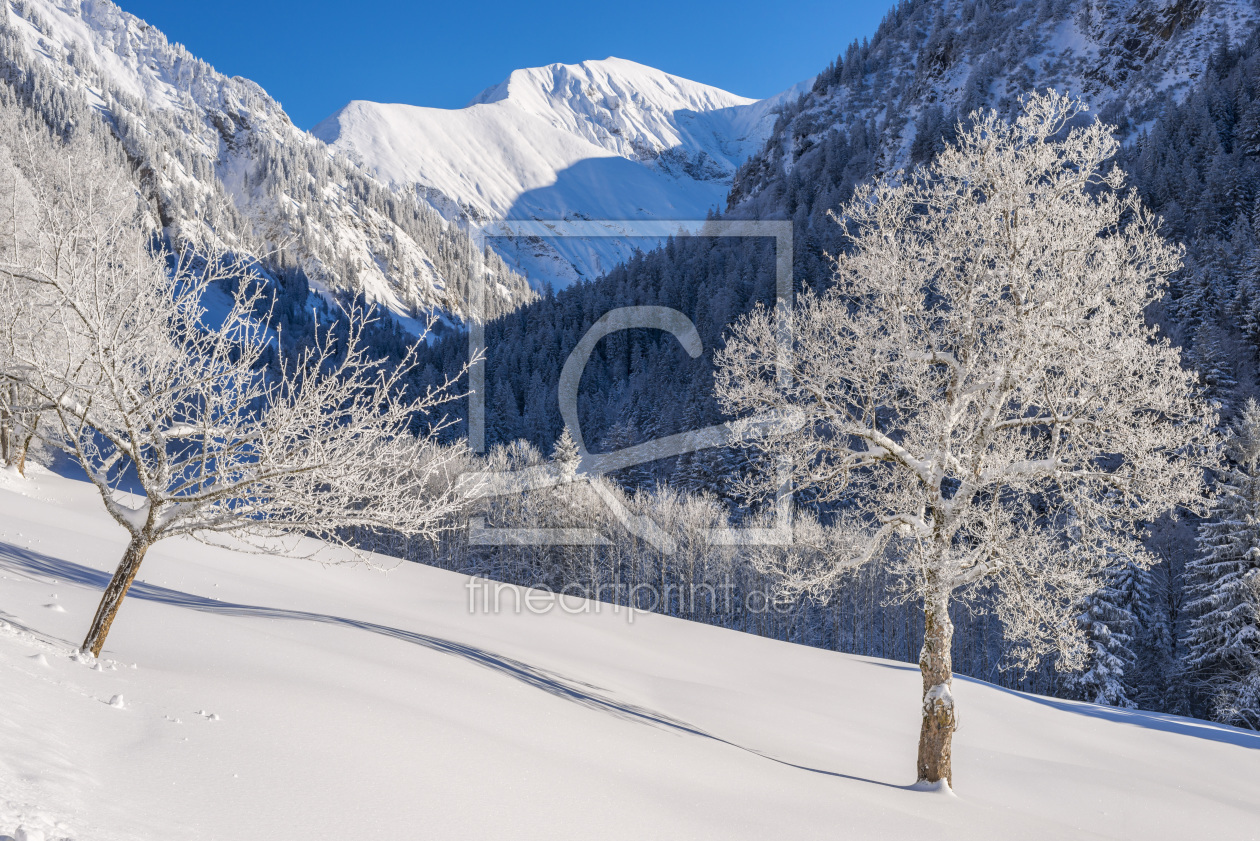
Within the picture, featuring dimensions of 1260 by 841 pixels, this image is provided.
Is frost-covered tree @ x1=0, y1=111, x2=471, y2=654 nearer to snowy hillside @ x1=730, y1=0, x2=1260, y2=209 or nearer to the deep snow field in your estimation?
the deep snow field

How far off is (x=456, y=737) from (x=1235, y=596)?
30.3 m

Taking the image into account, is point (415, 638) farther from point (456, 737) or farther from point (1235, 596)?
point (1235, 596)

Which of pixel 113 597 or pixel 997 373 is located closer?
pixel 113 597

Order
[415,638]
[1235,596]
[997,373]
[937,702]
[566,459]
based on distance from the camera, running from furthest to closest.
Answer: [566,459]
[1235,596]
[415,638]
[937,702]
[997,373]

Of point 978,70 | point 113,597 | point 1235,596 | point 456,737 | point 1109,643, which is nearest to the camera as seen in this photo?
point 456,737

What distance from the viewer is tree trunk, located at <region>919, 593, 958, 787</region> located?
8.55 meters

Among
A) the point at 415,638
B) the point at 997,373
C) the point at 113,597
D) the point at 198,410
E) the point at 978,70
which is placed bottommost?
the point at 415,638

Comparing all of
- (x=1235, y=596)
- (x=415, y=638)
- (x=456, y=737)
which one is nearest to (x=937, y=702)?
(x=456, y=737)

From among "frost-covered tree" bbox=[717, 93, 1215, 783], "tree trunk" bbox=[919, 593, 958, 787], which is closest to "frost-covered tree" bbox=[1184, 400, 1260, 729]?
"frost-covered tree" bbox=[717, 93, 1215, 783]

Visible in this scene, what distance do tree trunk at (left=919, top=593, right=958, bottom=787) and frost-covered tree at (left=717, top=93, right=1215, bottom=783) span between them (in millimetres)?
26

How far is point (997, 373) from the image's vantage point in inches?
326

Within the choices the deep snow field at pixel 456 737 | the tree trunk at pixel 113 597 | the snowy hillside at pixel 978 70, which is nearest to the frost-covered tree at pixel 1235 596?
the deep snow field at pixel 456 737

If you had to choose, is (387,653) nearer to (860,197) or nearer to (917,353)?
(917,353)

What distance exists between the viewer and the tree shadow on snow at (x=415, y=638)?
33.2ft
